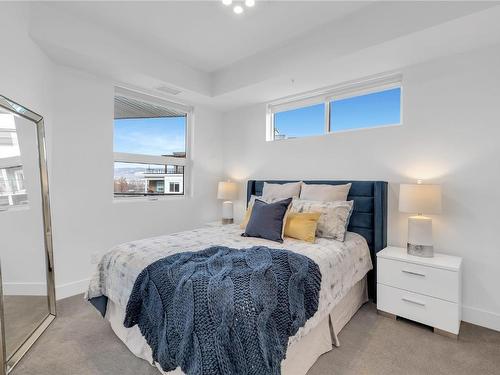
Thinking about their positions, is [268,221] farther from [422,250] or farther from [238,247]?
[422,250]

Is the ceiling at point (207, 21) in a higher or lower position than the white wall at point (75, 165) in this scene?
higher

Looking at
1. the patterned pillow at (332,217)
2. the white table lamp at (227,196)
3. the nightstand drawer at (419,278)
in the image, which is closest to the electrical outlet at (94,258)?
the white table lamp at (227,196)

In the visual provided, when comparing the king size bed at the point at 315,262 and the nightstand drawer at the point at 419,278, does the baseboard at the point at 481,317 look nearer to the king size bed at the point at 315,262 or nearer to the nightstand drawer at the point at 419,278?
the nightstand drawer at the point at 419,278

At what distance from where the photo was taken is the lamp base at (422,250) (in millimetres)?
2203

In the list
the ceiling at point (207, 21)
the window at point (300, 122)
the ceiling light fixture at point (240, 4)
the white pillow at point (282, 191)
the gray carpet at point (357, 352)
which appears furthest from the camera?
the window at point (300, 122)

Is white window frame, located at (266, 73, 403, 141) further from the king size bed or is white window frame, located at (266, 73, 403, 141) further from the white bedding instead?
the white bedding

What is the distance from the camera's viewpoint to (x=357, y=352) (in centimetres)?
180

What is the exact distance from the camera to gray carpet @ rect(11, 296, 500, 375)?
5.35 feet

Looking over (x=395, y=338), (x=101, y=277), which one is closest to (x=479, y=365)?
(x=395, y=338)

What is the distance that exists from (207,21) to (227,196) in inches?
88.1

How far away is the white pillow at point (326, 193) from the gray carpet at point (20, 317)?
8.65 feet

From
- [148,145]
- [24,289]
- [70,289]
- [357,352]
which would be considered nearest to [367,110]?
[357,352]

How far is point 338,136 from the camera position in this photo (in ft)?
9.98

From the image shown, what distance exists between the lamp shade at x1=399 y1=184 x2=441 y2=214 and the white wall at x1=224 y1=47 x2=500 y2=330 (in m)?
0.31
